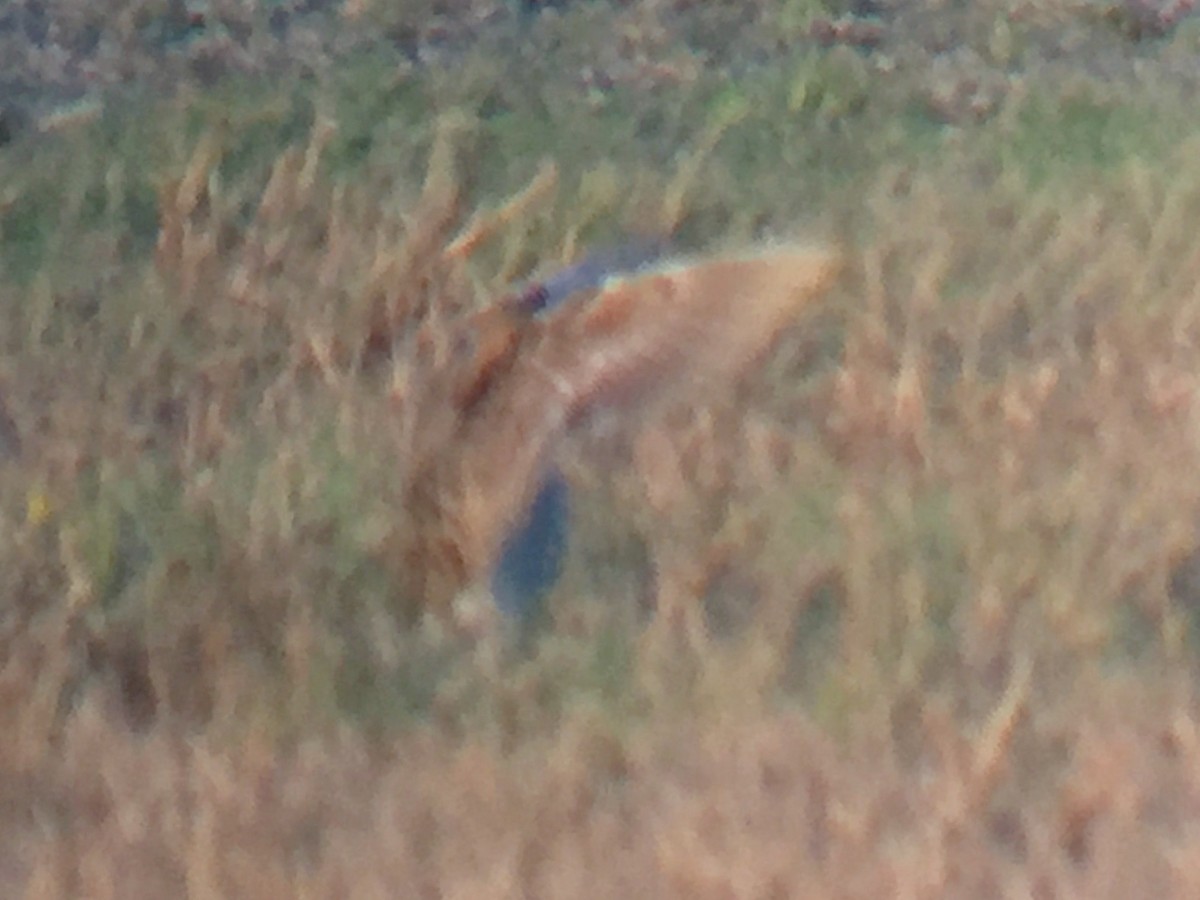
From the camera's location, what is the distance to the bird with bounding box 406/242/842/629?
259 cm

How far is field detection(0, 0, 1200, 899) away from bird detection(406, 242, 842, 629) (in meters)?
0.05

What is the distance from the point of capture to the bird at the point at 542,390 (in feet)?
8.51

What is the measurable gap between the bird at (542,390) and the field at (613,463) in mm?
47

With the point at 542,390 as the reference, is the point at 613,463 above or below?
below

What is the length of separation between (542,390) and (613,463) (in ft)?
0.61

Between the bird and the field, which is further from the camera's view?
the bird

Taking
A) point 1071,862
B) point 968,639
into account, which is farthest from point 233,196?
point 1071,862

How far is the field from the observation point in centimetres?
217

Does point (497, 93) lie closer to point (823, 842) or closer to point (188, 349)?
point (188, 349)

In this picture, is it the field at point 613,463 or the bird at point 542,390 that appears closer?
the field at point 613,463

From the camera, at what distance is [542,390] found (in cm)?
268

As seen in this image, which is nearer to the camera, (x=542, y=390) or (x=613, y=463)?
(x=542, y=390)

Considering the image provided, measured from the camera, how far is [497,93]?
12.5 feet

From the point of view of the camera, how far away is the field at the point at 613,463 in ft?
→ 7.11
